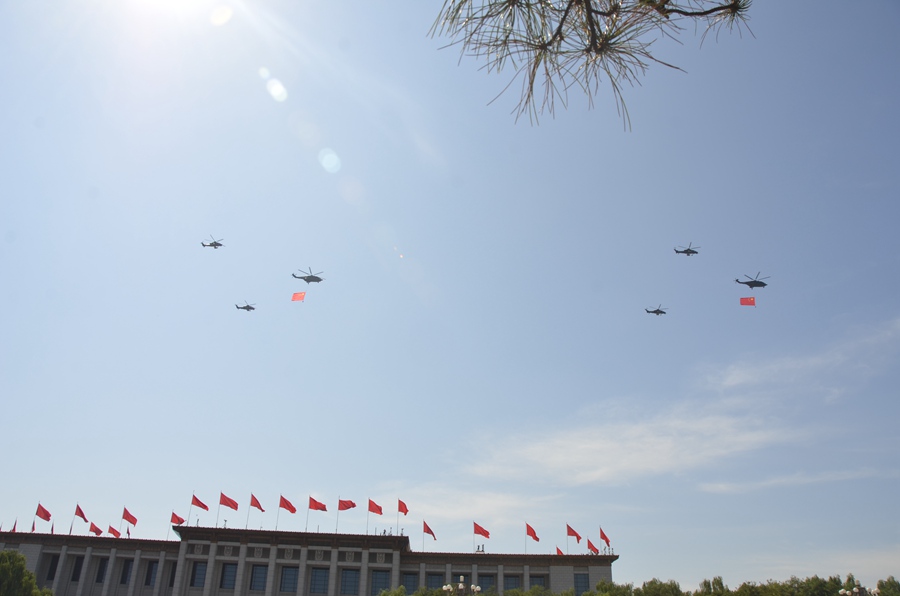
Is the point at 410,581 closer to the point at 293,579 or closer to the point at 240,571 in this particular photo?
the point at 293,579

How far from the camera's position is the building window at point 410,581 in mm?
49094

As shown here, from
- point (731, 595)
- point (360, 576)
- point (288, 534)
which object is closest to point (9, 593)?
point (288, 534)

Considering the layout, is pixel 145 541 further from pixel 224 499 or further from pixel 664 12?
pixel 664 12

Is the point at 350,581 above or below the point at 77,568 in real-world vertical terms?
below

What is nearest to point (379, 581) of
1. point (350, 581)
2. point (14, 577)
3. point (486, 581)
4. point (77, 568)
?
point (350, 581)

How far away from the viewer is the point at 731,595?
3962 centimetres

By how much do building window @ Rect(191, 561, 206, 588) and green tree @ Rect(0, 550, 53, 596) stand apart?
40.9 feet

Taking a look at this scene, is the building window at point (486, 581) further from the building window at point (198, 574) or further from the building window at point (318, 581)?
the building window at point (198, 574)

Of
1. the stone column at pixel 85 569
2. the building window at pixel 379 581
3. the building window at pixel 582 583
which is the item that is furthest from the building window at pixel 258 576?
the building window at pixel 582 583

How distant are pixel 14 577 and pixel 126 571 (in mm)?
15603

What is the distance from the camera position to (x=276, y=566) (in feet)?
161

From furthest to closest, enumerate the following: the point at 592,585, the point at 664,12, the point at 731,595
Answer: the point at 592,585, the point at 731,595, the point at 664,12

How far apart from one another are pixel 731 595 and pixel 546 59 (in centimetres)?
4384

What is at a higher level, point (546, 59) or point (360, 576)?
point (546, 59)
